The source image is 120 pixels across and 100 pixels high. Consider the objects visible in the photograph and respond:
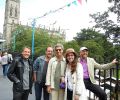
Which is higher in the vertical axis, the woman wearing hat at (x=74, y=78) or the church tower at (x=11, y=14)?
the church tower at (x=11, y=14)

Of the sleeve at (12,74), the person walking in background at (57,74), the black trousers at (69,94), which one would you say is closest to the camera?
the black trousers at (69,94)

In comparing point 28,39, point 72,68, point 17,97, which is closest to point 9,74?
point 17,97

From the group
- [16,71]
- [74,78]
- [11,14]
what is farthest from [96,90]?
[11,14]

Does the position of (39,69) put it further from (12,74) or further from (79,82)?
→ (79,82)

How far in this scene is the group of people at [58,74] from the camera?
6164mm

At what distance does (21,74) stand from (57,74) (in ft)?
3.28

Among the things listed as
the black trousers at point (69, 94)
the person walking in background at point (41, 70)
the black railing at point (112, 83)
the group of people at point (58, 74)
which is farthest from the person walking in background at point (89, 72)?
the black trousers at point (69, 94)

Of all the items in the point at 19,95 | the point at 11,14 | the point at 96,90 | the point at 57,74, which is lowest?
the point at 19,95

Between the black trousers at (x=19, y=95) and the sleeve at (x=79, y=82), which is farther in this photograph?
the black trousers at (x=19, y=95)

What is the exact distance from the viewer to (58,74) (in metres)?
6.61

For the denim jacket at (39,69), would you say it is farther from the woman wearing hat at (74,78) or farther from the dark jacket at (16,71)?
the woman wearing hat at (74,78)

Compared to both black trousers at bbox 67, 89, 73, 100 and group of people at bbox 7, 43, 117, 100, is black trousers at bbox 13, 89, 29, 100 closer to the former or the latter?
group of people at bbox 7, 43, 117, 100

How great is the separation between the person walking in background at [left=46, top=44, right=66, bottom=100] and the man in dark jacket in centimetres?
70

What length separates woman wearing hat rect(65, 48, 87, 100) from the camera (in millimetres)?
6068
